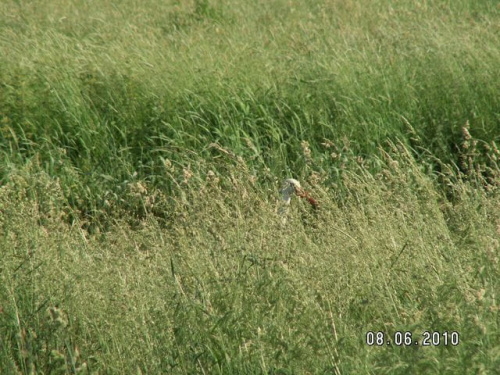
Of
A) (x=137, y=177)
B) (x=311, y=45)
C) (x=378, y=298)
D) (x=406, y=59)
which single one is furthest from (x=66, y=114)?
(x=378, y=298)

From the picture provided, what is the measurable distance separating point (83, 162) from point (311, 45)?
7.96 feet

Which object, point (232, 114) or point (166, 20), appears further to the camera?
point (166, 20)

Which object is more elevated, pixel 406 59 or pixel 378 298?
pixel 378 298

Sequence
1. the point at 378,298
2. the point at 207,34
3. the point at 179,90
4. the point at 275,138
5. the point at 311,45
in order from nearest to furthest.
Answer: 1. the point at 378,298
2. the point at 275,138
3. the point at 179,90
4. the point at 311,45
5. the point at 207,34

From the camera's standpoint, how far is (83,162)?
21.2 feet

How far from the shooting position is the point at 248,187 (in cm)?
462

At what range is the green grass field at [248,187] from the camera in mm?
3416

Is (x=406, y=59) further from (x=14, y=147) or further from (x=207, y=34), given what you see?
(x=14, y=147)
